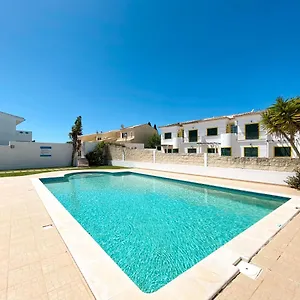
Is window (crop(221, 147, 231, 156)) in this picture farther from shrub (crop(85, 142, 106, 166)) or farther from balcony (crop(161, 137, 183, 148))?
shrub (crop(85, 142, 106, 166))

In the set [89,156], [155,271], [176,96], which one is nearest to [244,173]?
[155,271]

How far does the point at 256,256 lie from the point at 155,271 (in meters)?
2.23

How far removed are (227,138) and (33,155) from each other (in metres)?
26.3

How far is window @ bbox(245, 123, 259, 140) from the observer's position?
2189cm

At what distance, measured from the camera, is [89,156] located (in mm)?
25625

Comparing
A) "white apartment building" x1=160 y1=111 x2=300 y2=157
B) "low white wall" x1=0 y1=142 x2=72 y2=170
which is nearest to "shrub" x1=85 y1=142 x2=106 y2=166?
"low white wall" x1=0 y1=142 x2=72 y2=170

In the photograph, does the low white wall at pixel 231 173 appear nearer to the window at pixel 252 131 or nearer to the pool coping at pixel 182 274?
the pool coping at pixel 182 274

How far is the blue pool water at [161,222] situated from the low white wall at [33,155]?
50.0ft

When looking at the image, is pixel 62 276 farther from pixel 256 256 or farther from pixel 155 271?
pixel 256 256

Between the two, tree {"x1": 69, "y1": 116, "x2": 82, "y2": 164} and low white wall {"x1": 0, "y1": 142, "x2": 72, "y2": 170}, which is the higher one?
tree {"x1": 69, "y1": 116, "x2": 82, "y2": 164}

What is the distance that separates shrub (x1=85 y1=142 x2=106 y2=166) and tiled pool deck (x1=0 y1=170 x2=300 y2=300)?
20571 millimetres

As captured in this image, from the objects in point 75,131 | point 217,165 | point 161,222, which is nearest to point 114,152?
point 75,131

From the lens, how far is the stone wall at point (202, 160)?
11435 mm

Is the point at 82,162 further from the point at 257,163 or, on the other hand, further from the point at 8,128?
the point at 257,163
